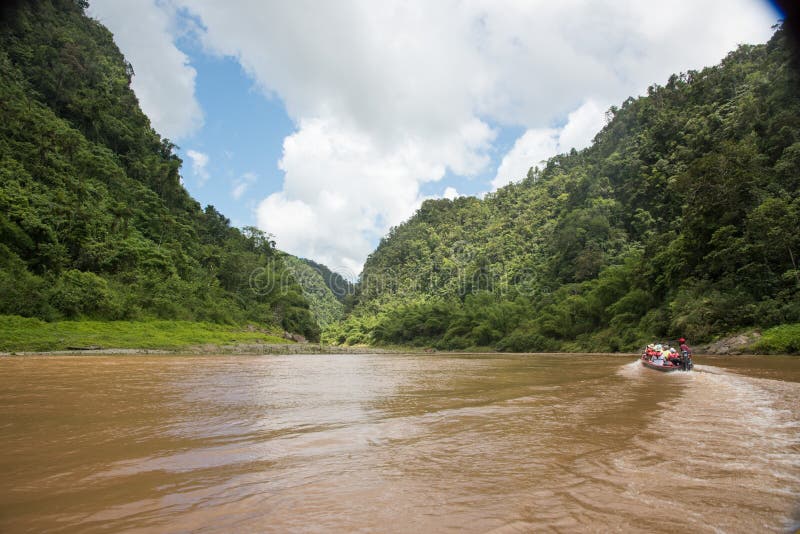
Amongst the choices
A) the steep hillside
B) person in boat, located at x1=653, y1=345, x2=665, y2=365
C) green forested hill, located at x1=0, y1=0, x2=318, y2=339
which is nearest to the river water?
person in boat, located at x1=653, y1=345, x2=665, y2=365

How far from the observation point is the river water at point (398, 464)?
3.04 m

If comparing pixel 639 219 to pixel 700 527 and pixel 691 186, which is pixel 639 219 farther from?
pixel 700 527

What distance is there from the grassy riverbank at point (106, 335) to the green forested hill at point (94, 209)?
1.42m

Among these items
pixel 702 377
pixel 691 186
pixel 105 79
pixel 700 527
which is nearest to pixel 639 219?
pixel 691 186

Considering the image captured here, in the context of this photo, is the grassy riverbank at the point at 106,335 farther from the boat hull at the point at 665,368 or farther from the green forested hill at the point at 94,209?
the boat hull at the point at 665,368

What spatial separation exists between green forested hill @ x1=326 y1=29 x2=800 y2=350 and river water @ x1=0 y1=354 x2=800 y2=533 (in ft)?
14.1

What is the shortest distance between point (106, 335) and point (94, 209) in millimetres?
14372

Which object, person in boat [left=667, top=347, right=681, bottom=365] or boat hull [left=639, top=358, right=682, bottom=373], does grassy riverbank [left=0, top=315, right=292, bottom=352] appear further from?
person in boat [left=667, top=347, right=681, bottom=365]

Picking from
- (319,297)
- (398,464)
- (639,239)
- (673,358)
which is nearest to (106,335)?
(398,464)

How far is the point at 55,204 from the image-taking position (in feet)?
108

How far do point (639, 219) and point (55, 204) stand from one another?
188ft

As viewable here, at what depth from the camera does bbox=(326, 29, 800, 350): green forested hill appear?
85.4 feet

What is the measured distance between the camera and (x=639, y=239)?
170 feet

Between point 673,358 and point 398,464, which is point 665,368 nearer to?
point 673,358
